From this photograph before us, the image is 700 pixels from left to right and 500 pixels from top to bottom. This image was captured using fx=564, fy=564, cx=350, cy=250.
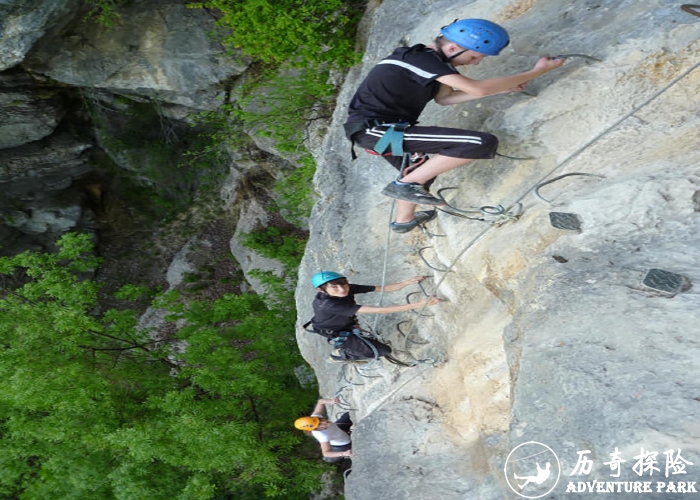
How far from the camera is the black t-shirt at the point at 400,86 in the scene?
397cm

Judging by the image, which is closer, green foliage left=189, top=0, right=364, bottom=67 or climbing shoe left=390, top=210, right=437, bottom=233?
climbing shoe left=390, top=210, right=437, bottom=233

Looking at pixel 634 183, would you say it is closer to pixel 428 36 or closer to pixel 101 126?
pixel 428 36

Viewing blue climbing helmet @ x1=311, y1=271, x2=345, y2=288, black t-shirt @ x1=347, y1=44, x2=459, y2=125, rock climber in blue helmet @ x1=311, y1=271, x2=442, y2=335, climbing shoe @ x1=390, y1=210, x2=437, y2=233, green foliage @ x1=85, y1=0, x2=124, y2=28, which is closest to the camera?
black t-shirt @ x1=347, y1=44, x2=459, y2=125

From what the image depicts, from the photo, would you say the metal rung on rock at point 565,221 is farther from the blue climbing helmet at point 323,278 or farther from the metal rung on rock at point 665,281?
the blue climbing helmet at point 323,278

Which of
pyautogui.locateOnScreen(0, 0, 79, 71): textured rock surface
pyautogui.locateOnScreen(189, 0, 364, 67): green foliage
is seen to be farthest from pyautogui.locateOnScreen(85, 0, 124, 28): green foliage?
pyautogui.locateOnScreen(189, 0, 364, 67): green foliage

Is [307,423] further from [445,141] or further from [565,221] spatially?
[565,221]

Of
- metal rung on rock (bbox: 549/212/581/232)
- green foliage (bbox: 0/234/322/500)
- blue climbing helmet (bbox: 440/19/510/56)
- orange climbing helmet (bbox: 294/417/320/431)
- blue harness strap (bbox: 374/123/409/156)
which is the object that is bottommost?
green foliage (bbox: 0/234/322/500)

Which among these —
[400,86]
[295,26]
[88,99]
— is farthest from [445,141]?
[88,99]

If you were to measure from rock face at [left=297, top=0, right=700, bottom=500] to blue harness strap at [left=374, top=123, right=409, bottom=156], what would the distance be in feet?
2.80

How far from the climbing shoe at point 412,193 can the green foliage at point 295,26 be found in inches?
159

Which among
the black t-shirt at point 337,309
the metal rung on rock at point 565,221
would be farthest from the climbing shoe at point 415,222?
the metal rung on rock at point 565,221

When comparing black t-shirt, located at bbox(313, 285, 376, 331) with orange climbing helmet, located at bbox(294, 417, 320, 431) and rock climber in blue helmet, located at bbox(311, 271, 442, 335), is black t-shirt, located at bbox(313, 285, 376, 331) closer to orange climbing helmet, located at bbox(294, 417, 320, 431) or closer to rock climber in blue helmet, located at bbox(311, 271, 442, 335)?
rock climber in blue helmet, located at bbox(311, 271, 442, 335)

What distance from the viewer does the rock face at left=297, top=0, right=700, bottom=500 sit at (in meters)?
3.16

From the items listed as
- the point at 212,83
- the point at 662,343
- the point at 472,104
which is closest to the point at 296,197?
the point at 212,83
